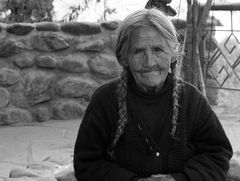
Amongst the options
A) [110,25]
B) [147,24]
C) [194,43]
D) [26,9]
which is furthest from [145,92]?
[26,9]

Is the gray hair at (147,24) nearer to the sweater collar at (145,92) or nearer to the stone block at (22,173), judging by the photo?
the sweater collar at (145,92)

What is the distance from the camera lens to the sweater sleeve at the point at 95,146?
147 centimetres

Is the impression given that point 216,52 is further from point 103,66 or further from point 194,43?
point 194,43

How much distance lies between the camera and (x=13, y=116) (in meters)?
3.79

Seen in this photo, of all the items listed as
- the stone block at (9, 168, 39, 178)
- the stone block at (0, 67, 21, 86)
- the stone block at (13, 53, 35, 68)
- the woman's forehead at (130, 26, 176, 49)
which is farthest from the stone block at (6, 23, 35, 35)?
the woman's forehead at (130, 26, 176, 49)

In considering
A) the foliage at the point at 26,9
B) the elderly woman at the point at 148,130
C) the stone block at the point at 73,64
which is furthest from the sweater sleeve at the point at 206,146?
the foliage at the point at 26,9

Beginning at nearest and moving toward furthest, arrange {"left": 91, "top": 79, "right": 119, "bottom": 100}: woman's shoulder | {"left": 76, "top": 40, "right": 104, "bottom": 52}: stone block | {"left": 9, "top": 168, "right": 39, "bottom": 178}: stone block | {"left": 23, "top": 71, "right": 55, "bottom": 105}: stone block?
{"left": 91, "top": 79, "right": 119, "bottom": 100}: woman's shoulder
{"left": 9, "top": 168, "right": 39, "bottom": 178}: stone block
{"left": 23, "top": 71, "right": 55, "bottom": 105}: stone block
{"left": 76, "top": 40, "right": 104, "bottom": 52}: stone block

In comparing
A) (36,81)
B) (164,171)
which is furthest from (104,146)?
(36,81)

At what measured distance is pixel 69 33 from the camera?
396cm

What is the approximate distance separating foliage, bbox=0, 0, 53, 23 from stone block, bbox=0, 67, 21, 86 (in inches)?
42.1

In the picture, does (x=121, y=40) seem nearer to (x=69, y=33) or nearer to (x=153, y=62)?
(x=153, y=62)

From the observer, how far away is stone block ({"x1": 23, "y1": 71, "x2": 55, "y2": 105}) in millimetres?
3848

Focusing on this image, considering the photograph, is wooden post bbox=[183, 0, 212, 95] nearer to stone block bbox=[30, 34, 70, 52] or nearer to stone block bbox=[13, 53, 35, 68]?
stone block bbox=[30, 34, 70, 52]

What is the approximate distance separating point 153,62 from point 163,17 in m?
0.14
